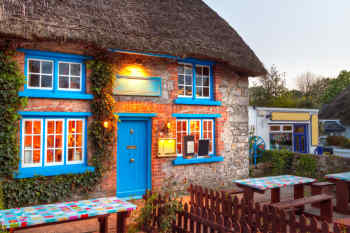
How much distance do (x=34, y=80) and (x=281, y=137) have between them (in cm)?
1485

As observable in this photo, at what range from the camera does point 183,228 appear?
4.48 meters

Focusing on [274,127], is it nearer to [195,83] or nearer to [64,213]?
[195,83]

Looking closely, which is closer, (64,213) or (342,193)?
(64,213)

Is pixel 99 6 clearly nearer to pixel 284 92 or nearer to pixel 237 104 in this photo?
pixel 237 104

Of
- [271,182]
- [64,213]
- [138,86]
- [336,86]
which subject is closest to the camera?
[64,213]

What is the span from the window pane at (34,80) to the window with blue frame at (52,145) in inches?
31.0

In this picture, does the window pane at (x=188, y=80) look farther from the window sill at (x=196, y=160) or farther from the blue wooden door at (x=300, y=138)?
the blue wooden door at (x=300, y=138)

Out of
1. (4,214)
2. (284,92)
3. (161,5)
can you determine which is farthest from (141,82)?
(284,92)

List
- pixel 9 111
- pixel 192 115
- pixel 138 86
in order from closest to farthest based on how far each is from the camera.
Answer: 1. pixel 9 111
2. pixel 138 86
3. pixel 192 115

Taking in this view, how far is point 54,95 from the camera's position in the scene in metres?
6.47

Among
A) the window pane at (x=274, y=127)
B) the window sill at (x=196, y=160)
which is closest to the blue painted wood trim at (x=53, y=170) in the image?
the window sill at (x=196, y=160)

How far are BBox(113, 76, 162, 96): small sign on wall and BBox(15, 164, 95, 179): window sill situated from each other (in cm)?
209

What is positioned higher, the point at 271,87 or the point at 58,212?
the point at 271,87

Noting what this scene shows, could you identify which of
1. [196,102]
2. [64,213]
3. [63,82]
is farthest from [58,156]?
[196,102]
